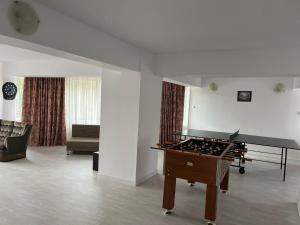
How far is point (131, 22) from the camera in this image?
2.69 meters

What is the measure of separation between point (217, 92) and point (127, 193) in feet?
15.3

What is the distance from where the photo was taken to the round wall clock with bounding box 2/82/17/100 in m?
6.78

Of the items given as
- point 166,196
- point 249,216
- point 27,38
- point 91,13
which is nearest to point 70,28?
point 91,13

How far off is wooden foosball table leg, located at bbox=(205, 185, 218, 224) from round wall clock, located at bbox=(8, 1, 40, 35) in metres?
2.66

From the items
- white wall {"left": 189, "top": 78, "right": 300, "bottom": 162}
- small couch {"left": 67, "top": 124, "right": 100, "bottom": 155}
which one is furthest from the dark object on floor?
white wall {"left": 189, "top": 78, "right": 300, "bottom": 162}

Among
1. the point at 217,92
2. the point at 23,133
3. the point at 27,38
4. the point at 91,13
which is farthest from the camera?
the point at 217,92

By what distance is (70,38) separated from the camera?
263cm

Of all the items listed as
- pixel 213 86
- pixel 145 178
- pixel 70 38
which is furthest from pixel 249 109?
pixel 70 38

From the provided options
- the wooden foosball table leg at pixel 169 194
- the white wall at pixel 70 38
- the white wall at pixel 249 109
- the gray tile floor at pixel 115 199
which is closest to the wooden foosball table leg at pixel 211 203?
the gray tile floor at pixel 115 199

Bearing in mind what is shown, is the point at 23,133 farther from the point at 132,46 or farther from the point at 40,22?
the point at 40,22

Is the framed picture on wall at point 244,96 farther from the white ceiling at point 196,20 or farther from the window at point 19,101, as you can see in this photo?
the window at point 19,101

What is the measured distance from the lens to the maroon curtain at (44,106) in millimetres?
7012

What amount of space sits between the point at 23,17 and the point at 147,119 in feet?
8.66

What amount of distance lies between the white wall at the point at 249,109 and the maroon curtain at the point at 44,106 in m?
4.23
